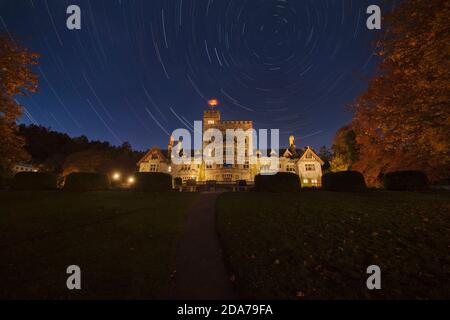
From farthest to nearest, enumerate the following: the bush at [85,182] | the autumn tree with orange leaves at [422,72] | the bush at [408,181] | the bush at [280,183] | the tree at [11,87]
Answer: the bush at [85,182]
the bush at [280,183]
the bush at [408,181]
the tree at [11,87]
the autumn tree with orange leaves at [422,72]

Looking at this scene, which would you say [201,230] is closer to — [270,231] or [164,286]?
[270,231]

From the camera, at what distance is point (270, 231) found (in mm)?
8805

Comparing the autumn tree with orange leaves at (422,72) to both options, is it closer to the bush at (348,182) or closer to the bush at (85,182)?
the bush at (348,182)

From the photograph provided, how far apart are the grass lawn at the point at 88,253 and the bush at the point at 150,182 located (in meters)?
11.7

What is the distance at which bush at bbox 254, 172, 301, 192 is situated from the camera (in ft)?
74.7

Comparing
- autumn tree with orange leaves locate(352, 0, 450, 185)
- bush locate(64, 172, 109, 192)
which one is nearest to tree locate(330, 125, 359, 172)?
autumn tree with orange leaves locate(352, 0, 450, 185)

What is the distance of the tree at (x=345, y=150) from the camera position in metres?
35.9

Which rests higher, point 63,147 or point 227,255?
point 63,147

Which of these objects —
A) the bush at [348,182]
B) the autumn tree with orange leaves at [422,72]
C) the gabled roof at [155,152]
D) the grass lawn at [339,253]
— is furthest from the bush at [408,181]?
the gabled roof at [155,152]

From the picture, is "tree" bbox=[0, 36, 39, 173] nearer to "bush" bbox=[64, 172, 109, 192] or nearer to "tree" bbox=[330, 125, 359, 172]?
"bush" bbox=[64, 172, 109, 192]

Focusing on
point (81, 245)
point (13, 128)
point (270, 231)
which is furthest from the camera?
point (13, 128)

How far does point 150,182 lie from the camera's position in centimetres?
2375

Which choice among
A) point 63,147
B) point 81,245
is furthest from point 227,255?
point 63,147
